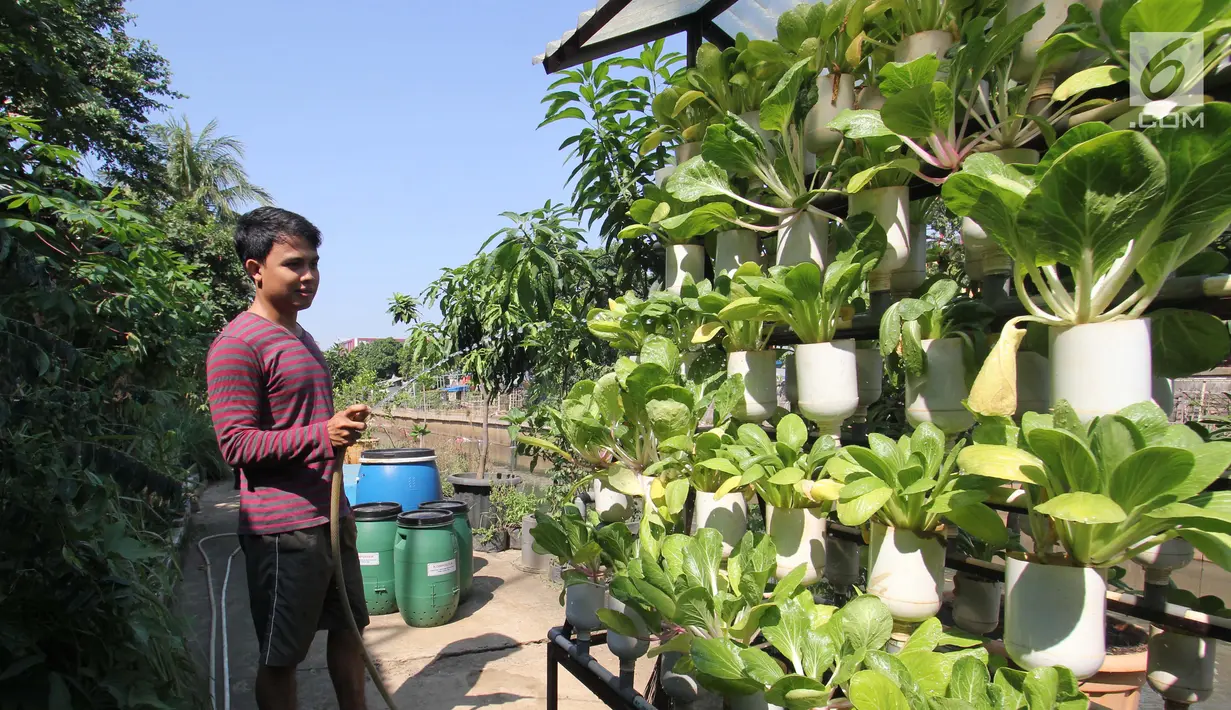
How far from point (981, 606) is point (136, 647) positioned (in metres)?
1.61

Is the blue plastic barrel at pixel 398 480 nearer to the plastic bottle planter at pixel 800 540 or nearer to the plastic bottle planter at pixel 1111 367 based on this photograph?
the plastic bottle planter at pixel 800 540

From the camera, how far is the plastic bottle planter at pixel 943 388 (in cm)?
80

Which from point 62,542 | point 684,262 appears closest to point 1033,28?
point 684,262

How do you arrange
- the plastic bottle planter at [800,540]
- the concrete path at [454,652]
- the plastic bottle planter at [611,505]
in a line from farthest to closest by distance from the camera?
the concrete path at [454,652]
the plastic bottle planter at [611,505]
the plastic bottle planter at [800,540]

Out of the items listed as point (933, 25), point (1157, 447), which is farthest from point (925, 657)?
point (933, 25)

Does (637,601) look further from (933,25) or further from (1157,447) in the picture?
(933,25)

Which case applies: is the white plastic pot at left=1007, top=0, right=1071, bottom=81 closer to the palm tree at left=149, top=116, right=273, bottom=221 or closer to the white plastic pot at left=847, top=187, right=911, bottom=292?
the white plastic pot at left=847, top=187, right=911, bottom=292

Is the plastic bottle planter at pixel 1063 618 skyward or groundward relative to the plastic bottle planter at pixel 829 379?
groundward

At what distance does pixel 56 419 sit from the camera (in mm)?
1343

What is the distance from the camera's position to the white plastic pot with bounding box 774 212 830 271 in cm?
102

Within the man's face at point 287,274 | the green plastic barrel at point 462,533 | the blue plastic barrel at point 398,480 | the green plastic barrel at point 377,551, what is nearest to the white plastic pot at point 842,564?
the man's face at point 287,274

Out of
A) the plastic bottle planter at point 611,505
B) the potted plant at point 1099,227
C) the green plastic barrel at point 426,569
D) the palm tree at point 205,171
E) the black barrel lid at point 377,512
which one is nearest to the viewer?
the potted plant at point 1099,227

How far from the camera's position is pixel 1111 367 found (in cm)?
60

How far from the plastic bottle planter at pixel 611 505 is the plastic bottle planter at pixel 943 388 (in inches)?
25.8
